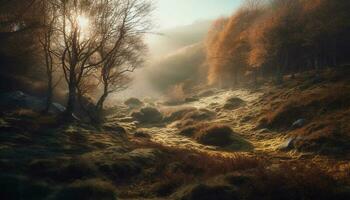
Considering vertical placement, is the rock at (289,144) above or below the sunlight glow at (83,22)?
below

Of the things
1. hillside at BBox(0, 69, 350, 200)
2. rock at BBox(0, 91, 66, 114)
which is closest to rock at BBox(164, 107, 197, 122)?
A: hillside at BBox(0, 69, 350, 200)

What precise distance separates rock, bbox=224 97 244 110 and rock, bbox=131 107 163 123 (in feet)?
30.3

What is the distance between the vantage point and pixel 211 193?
10.5 meters

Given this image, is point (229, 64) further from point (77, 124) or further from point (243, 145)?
point (77, 124)

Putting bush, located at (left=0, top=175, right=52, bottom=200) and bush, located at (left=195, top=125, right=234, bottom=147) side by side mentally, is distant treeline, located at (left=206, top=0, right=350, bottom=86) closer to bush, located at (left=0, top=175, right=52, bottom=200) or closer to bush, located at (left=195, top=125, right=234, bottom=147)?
bush, located at (left=195, top=125, right=234, bottom=147)

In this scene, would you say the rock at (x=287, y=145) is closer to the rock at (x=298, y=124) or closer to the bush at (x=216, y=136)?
the rock at (x=298, y=124)

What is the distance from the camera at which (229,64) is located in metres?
61.3

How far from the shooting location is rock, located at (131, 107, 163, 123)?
46056mm

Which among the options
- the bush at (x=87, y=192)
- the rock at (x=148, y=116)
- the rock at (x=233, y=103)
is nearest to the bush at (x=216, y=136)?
the rock at (x=233, y=103)

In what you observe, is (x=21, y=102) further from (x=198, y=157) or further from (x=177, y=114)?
Result: (x=177, y=114)

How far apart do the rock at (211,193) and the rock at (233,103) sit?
113ft

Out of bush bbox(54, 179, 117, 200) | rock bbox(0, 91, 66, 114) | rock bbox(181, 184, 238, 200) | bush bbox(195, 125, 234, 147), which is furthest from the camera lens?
rock bbox(0, 91, 66, 114)

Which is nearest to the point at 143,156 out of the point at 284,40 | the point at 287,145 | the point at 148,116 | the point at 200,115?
the point at 287,145

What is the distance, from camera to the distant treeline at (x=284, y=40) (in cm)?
4680
